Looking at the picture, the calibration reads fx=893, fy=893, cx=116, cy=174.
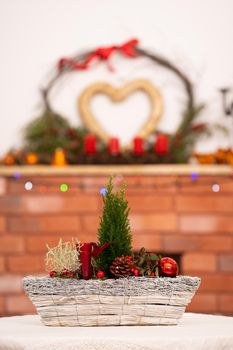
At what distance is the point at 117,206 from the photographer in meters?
1.96

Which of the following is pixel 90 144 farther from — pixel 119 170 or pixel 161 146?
pixel 161 146

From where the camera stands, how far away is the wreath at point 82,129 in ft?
14.0

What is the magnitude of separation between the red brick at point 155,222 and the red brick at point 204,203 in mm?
64

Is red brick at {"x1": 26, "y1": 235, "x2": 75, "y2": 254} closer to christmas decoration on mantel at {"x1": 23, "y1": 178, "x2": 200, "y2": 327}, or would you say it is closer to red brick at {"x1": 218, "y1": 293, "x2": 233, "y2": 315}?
red brick at {"x1": 218, "y1": 293, "x2": 233, "y2": 315}

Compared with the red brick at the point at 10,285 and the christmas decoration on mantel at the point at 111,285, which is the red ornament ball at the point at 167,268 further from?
the red brick at the point at 10,285

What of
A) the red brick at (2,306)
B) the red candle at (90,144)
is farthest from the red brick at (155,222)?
the red brick at (2,306)

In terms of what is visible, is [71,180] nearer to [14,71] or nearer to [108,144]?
[108,144]

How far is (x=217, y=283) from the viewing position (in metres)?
4.20

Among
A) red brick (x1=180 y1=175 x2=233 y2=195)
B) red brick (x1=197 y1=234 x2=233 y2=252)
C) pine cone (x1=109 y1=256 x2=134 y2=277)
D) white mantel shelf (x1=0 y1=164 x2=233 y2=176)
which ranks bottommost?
red brick (x1=197 y1=234 x2=233 y2=252)

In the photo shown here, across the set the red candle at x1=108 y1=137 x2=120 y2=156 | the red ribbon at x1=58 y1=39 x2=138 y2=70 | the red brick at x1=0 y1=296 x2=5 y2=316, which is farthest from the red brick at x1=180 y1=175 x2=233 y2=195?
the red brick at x1=0 y1=296 x2=5 y2=316

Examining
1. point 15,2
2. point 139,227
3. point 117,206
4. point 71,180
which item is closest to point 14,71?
point 15,2

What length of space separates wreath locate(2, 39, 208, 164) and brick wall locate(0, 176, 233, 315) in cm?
15

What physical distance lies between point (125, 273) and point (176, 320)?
150mm

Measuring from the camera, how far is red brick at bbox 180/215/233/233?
13.8ft
